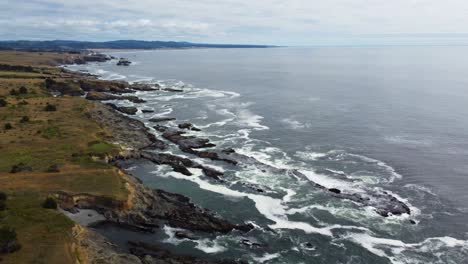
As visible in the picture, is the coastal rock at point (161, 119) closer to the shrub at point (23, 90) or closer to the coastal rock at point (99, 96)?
the coastal rock at point (99, 96)

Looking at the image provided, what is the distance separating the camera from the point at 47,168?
5709 cm

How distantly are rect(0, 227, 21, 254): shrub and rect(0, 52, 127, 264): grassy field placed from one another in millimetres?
572

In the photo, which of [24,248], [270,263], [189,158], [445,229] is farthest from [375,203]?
[24,248]

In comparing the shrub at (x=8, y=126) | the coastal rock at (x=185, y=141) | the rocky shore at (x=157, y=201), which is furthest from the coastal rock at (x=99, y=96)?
the coastal rock at (x=185, y=141)

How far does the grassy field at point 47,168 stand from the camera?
37250 millimetres

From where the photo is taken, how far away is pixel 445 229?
159ft

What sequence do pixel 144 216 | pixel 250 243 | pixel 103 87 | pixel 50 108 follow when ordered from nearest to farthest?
pixel 250 243 < pixel 144 216 < pixel 50 108 < pixel 103 87

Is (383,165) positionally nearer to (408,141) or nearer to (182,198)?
(408,141)

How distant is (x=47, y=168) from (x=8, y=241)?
23760 millimetres

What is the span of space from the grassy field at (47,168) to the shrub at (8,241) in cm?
57

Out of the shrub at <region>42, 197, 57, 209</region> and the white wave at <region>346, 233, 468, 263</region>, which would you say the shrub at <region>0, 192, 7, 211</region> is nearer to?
the shrub at <region>42, 197, 57, 209</region>

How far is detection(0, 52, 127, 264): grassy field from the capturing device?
37.2 metres

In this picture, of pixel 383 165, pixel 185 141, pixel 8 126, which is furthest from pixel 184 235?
pixel 8 126

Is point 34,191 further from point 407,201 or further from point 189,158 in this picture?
point 407,201
